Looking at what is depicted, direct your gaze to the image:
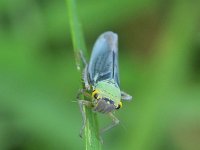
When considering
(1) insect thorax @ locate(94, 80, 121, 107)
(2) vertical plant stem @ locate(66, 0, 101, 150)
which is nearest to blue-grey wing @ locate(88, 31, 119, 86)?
(1) insect thorax @ locate(94, 80, 121, 107)

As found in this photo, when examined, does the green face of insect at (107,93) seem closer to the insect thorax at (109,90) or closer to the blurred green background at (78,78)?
the insect thorax at (109,90)

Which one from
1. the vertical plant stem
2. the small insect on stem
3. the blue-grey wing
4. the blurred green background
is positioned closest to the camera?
the vertical plant stem

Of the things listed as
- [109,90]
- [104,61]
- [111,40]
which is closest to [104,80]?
[109,90]

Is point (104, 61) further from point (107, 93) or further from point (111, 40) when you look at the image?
point (107, 93)

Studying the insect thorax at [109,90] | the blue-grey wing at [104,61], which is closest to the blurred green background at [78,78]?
the blue-grey wing at [104,61]

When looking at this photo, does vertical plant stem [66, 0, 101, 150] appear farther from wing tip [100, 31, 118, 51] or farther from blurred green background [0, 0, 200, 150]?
blurred green background [0, 0, 200, 150]

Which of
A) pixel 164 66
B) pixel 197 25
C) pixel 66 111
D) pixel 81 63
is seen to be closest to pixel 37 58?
pixel 66 111

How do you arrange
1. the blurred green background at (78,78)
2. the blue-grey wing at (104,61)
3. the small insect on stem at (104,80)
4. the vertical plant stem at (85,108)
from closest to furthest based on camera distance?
1. the vertical plant stem at (85,108)
2. the small insect on stem at (104,80)
3. the blue-grey wing at (104,61)
4. the blurred green background at (78,78)

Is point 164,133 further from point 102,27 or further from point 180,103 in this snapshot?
point 102,27
